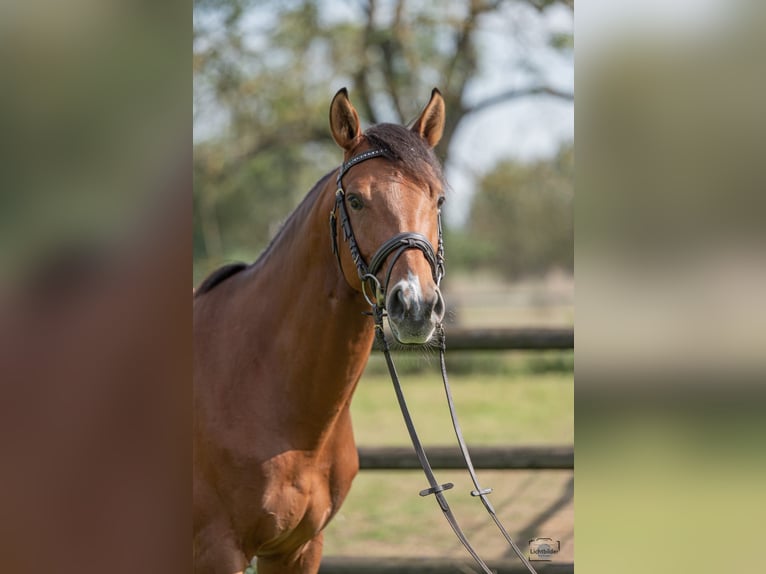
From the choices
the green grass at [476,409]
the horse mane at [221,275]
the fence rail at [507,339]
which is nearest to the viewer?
the horse mane at [221,275]

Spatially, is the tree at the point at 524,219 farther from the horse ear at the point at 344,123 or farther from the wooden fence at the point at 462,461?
the horse ear at the point at 344,123

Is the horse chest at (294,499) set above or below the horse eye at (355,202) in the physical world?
below

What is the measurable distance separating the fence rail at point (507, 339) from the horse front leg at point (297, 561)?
1.39 m

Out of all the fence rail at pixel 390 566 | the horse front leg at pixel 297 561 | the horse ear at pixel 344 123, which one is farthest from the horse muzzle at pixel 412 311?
the fence rail at pixel 390 566

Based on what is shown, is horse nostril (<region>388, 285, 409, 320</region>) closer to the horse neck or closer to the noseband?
the noseband

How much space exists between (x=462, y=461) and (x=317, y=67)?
9.45 meters

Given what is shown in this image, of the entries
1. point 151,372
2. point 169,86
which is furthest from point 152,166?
point 151,372

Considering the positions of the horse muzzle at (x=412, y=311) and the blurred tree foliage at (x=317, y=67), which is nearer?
the horse muzzle at (x=412, y=311)

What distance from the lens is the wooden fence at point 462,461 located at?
3.82m

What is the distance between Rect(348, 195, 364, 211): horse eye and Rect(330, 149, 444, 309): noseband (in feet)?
0.14

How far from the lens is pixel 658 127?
922 mm

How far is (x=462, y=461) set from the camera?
3854 mm

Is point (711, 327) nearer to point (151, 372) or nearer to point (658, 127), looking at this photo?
point (658, 127)

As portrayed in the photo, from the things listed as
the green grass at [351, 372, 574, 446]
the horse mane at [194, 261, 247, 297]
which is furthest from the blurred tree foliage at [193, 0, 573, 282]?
the horse mane at [194, 261, 247, 297]
